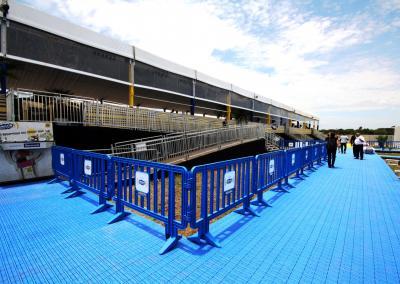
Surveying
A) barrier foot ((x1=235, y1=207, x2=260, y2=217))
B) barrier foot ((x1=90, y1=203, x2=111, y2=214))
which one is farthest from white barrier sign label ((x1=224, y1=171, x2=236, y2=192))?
barrier foot ((x1=90, y1=203, x2=111, y2=214))

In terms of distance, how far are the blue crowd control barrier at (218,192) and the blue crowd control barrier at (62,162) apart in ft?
13.7

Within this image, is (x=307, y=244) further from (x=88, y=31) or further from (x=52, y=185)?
(x=88, y=31)

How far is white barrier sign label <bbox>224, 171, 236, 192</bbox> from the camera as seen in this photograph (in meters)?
3.84

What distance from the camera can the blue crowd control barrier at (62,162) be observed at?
19.9ft

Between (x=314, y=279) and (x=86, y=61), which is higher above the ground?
(x=86, y=61)

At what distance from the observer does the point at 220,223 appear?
4.15 meters

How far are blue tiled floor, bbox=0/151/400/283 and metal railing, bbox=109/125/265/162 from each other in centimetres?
350

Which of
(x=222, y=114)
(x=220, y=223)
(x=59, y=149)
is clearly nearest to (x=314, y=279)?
(x=220, y=223)

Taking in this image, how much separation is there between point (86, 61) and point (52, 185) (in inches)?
296

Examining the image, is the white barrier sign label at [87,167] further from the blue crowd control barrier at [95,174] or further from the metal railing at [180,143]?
the metal railing at [180,143]

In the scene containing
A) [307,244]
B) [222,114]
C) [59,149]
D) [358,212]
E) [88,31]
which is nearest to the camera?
[307,244]

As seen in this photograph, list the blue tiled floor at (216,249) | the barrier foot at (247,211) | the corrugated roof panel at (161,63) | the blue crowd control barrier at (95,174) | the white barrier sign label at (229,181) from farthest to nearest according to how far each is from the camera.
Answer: the corrugated roof panel at (161,63)
the barrier foot at (247,211)
the blue crowd control barrier at (95,174)
the white barrier sign label at (229,181)
the blue tiled floor at (216,249)

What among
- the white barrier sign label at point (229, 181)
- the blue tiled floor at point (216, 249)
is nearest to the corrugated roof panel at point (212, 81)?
the blue tiled floor at point (216, 249)

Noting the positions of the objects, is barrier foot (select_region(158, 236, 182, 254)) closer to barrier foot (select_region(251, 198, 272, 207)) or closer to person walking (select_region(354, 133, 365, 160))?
barrier foot (select_region(251, 198, 272, 207))
